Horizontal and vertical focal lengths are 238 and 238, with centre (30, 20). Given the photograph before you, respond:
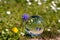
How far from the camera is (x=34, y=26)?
13.2 ft

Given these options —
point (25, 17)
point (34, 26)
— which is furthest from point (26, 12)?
point (34, 26)

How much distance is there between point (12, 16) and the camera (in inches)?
173

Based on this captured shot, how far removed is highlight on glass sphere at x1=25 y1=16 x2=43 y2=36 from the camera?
3.99m

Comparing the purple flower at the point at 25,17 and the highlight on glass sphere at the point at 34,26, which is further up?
the purple flower at the point at 25,17

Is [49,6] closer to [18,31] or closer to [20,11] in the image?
[20,11]

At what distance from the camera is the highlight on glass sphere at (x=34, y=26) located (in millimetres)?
3986

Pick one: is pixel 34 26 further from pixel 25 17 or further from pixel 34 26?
pixel 25 17

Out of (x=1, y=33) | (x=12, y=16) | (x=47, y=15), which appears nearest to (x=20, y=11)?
(x=12, y=16)

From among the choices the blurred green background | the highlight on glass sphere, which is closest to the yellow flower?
the blurred green background

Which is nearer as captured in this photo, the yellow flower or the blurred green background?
the yellow flower

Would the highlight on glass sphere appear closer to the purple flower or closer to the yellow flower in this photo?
the purple flower

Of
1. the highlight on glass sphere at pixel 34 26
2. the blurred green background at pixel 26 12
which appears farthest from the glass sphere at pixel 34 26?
the blurred green background at pixel 26 12

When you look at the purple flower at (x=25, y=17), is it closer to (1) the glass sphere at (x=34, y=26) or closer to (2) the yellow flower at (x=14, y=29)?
(1) the glass sphere at (x=34, y=26)

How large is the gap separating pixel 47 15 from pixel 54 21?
215mm
